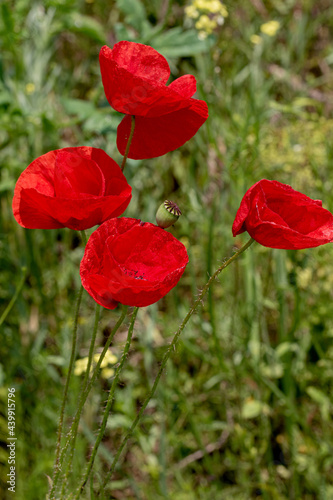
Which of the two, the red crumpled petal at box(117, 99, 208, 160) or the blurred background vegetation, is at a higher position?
the red crumpled petal at box(117, 99, 208, 160)

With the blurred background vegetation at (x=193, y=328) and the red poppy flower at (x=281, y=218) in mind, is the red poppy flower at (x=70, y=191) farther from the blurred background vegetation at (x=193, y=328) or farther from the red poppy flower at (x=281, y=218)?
the blurred background vegetation at (x=193, y=328)

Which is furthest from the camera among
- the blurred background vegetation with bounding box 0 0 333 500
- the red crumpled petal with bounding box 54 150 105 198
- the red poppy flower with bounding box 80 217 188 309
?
the blurred background vegetation with bounding box 0 0 333 500

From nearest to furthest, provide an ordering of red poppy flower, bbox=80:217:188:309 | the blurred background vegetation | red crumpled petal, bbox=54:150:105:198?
red poppy flower, bbox=80:217:188:309, red crumpled petal, bbox=54:150:105:198, the blurred background vegetation

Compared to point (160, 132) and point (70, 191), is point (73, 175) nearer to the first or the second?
point (70, 191)

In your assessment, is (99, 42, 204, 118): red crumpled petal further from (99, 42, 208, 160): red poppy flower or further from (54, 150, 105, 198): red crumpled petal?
(54, 150, 105, 198): red crumpled petal

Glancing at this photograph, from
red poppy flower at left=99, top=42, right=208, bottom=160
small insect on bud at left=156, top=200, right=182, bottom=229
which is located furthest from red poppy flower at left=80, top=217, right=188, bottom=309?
red poppy flower at left=99, top=42, right=208, bottom=160

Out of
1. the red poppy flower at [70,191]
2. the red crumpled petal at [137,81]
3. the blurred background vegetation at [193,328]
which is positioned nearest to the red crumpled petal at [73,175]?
the red poppy flower at [70,191]

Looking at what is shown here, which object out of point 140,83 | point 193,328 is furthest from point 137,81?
point 193,328
